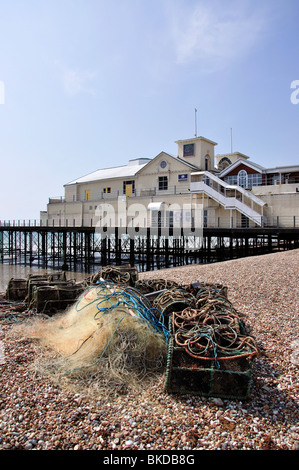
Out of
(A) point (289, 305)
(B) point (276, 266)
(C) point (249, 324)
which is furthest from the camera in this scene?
Answer: (B) point (276, 266)

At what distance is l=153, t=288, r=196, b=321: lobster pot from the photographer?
6500 millimetres

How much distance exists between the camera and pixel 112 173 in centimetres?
3697

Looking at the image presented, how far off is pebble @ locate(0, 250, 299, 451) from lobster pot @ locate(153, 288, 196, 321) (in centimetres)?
164

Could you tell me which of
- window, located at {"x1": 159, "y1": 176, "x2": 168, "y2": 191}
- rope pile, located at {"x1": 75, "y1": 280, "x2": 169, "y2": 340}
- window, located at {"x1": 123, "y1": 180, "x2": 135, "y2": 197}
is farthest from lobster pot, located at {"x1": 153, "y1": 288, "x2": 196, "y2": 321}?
window, located at {"x1": 123, "y1": 180, "x2": 135, "y2": 197}

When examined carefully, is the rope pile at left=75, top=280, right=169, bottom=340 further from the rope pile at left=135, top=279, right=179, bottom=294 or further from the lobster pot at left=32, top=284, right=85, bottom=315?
the rope pile at left=135, top=279, right=179, bottom=294

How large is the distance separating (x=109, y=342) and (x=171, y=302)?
166 cm

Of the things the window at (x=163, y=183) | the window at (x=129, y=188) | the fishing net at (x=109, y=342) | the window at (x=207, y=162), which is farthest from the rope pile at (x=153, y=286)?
the window at (x=129, y=188)

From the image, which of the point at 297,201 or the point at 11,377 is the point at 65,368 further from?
the point at 297,201

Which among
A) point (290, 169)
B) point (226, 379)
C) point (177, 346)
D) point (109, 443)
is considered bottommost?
point (109, 443)

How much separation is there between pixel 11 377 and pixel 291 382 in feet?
13.4

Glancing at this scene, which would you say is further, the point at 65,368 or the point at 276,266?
the point at 276,266

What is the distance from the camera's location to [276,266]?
13.4 metres

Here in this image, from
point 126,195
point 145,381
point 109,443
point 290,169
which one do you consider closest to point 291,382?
point 145,381

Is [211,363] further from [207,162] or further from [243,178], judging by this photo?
[207,162]
